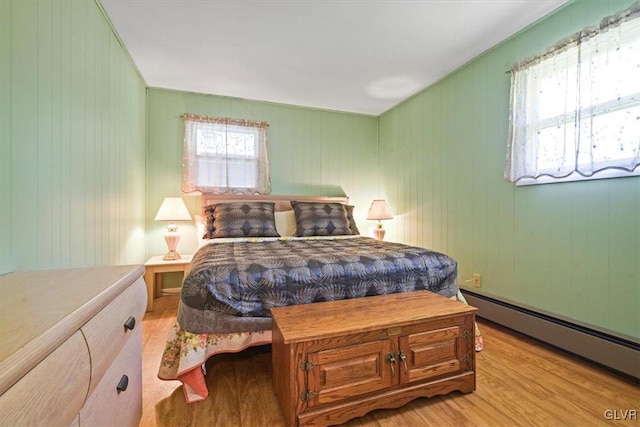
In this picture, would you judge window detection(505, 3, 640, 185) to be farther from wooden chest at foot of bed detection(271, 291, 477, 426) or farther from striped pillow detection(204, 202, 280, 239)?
striped pillow detection(204, 202, 280, 239)

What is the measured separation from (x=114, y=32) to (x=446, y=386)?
3.32 m

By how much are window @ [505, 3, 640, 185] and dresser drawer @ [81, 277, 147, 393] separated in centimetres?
255

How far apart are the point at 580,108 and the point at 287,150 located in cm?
286

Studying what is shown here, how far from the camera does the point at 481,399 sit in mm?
1409

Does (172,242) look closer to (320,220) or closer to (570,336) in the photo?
(320,220)

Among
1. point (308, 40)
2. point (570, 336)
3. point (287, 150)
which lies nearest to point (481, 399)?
point (570, 336)

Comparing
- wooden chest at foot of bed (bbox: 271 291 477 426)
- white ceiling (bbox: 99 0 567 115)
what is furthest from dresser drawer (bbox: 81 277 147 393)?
white ceiling (bbox: 99 0 567 115)

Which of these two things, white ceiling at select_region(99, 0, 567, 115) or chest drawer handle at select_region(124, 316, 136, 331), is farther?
white ceiling at select_region(99, 0, 567, 115)

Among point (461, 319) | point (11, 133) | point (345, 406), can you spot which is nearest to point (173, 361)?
point (345, 406)

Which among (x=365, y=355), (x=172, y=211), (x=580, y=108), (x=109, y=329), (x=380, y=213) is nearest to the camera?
(x=109, y=329)

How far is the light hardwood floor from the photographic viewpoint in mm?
1276

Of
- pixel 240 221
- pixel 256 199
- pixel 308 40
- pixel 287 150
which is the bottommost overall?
pixel 240 221

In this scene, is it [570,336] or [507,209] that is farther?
[507,209]

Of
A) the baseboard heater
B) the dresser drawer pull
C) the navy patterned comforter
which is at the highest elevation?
the navy patterned comforter
